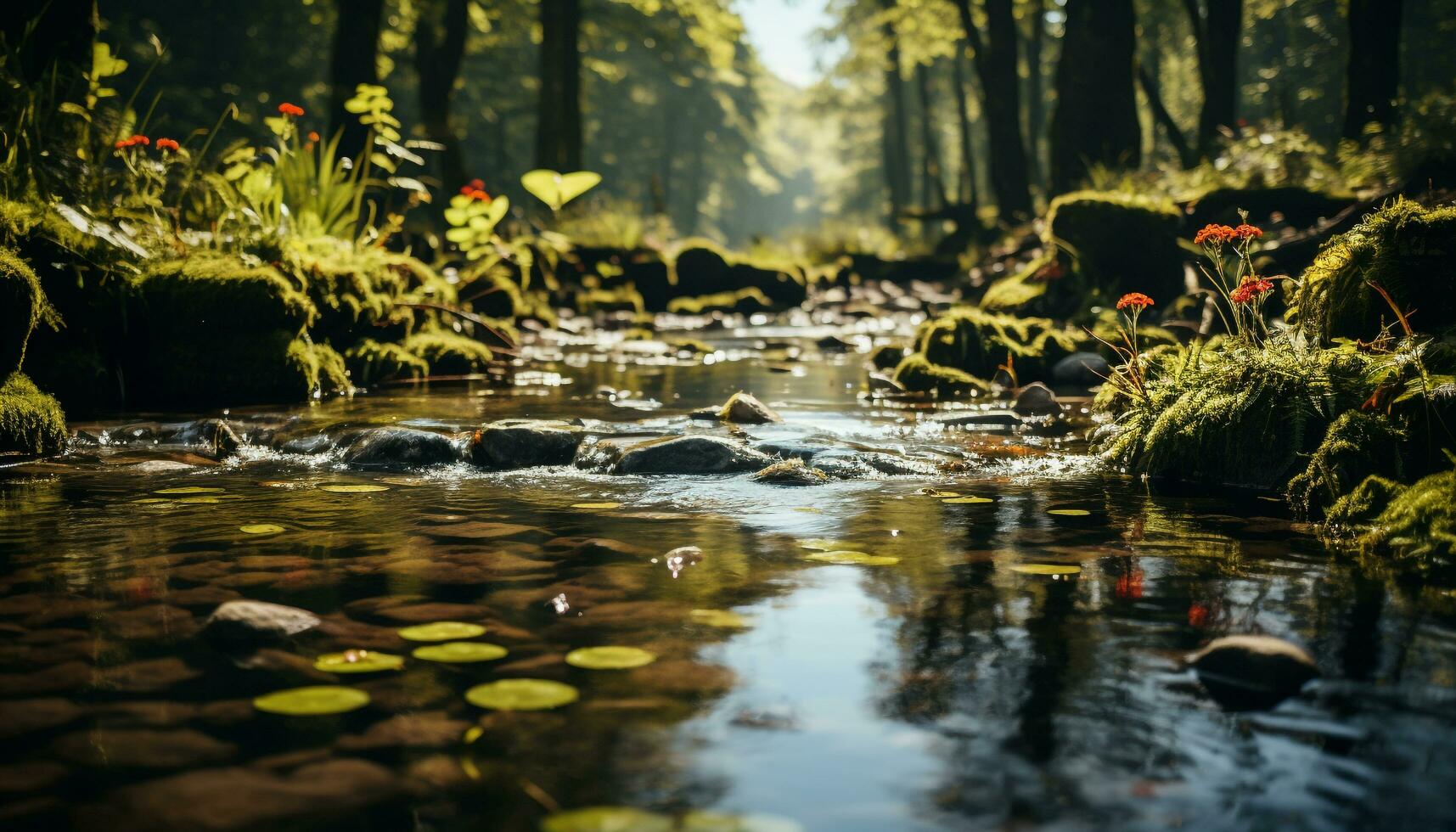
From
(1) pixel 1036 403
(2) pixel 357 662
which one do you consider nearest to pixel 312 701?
(2) pixel 357 662

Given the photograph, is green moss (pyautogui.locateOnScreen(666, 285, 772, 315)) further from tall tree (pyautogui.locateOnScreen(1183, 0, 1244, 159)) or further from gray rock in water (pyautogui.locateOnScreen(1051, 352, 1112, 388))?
gray rock in water (pyautogui.locateOnScreen(1051, 352, 1112, 388))

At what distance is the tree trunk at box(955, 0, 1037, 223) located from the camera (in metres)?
20.0

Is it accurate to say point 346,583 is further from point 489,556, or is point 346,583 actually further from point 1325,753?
point 1325,753

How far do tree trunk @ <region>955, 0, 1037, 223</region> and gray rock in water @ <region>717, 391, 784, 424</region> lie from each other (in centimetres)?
1416

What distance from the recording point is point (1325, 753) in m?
2.14

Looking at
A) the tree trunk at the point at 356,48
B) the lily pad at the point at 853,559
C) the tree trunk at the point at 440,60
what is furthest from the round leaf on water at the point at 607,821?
the tree trunk at the point at 440,60

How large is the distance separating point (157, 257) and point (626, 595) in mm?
5773

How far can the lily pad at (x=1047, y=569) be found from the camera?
11.2 feet

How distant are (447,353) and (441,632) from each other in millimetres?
7208

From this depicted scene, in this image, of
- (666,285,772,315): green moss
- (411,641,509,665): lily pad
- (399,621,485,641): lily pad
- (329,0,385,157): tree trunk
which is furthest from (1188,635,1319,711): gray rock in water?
(666,285,772,315): green moss

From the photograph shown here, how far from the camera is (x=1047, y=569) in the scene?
3.47 meters

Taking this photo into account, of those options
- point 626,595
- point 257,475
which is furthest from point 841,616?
point 257,475

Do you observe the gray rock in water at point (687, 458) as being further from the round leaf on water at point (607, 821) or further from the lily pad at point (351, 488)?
the round leaf on water at point (607, 821)

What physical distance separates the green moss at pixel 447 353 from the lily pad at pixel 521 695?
24.5 feet
